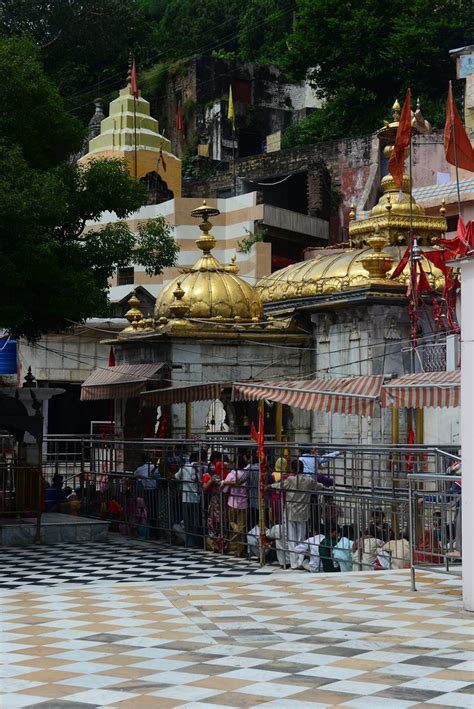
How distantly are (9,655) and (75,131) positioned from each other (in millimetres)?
13527

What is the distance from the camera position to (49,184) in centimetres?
1789

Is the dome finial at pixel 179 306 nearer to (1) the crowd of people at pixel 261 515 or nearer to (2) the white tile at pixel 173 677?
(1) the crowd of people at pixel 261 515

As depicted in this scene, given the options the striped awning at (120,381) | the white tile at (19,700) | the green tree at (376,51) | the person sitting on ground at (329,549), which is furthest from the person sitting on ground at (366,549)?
the green tree at (376,51)

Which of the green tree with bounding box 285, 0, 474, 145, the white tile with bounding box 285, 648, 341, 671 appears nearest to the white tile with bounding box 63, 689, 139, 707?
the white tile with bounding box 285, 648, 341, 671

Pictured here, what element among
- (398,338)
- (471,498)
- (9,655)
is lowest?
(9,655)

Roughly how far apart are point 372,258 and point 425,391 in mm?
7317

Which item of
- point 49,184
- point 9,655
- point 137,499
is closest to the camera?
point 9,655

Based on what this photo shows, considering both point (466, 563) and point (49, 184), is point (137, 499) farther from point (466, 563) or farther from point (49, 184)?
point (466, 563)

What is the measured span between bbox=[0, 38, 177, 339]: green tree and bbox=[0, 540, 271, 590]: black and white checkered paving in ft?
12.8

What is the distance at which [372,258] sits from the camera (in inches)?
870

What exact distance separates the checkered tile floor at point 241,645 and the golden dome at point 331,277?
39.2 ft

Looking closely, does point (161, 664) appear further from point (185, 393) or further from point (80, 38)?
point (80, 38)

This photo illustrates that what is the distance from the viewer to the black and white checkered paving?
1374 centimetres

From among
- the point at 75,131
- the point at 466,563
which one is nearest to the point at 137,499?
the point at 75,131
